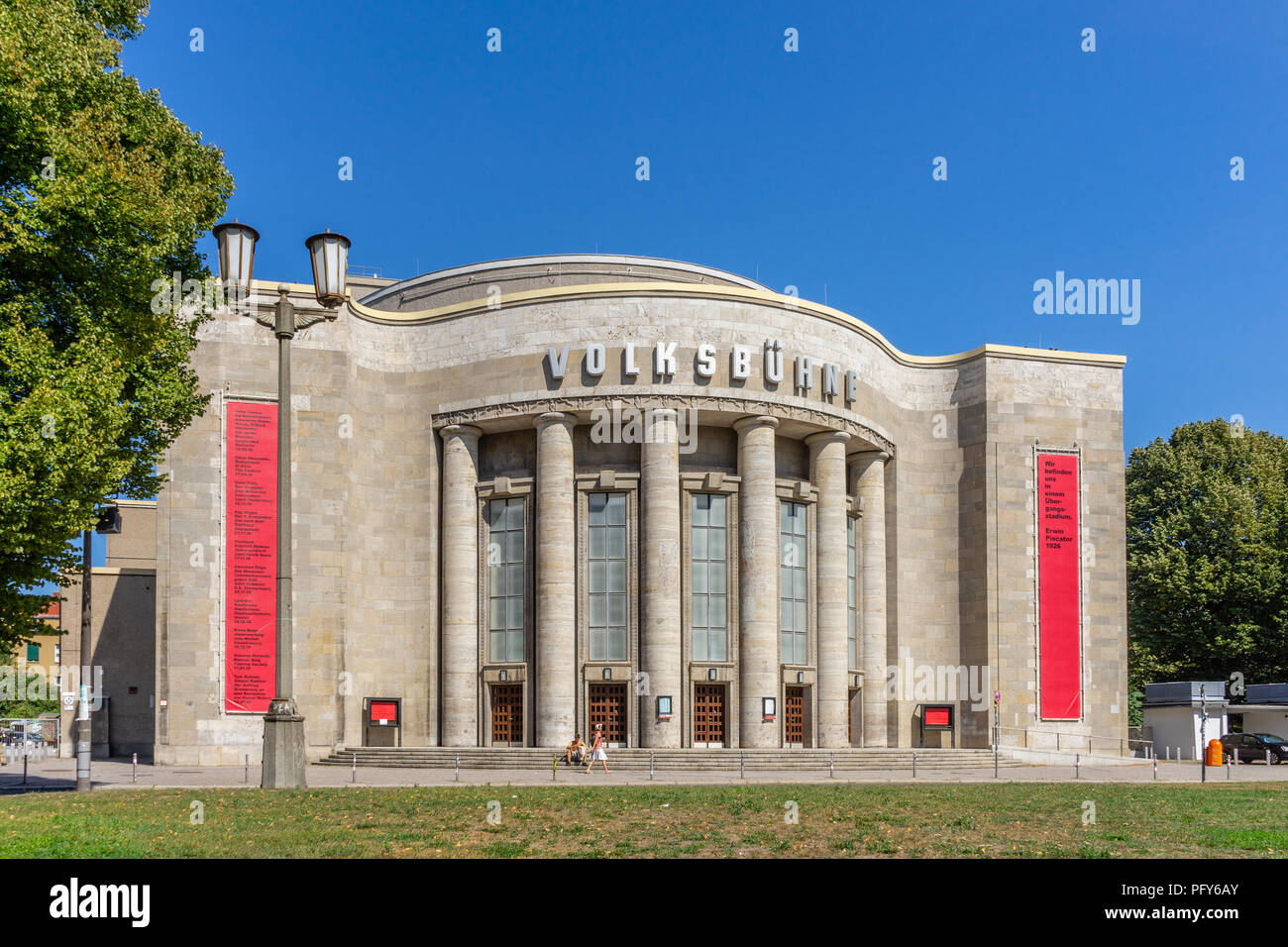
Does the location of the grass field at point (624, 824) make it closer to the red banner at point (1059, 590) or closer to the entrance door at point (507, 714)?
the entrance door at point (507, 714)

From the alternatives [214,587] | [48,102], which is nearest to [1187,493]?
[214,587]

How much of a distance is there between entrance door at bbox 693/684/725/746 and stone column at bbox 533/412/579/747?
4.79m

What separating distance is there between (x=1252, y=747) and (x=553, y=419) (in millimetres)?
32079

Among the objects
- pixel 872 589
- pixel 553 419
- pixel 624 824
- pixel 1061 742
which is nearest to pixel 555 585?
pixel 553 419

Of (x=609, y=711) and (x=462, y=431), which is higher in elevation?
(x=462, y=431)

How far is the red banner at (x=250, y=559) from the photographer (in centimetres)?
4184

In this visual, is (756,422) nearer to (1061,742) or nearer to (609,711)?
(609,711)

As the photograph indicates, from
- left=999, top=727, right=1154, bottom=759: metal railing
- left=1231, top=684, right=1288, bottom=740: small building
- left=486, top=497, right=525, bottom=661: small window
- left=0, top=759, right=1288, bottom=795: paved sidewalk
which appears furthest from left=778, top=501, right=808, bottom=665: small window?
left=1231, top=684, right=1288, bottom=740: small building

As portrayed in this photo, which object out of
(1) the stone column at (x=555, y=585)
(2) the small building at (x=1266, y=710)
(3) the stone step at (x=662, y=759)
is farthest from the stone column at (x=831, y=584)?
(2) the small building at (x=1266, y=710)

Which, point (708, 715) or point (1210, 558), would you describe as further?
point (1210, 558)

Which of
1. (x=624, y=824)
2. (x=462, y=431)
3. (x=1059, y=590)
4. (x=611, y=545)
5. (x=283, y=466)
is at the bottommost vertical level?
(x=624, y=824)

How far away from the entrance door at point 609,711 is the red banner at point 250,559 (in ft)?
39.7

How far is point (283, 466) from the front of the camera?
22188mm

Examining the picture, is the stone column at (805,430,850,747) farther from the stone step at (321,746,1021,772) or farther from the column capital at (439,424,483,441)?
the column capital at (439,424,483,441)
